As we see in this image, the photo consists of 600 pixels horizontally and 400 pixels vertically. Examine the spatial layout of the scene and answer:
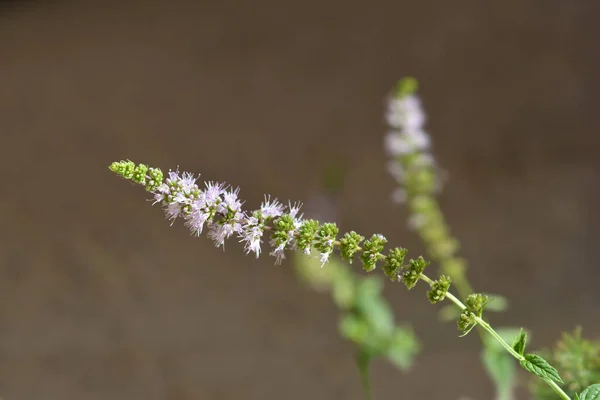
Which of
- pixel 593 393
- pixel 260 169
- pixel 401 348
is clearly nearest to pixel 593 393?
pixel 593 393

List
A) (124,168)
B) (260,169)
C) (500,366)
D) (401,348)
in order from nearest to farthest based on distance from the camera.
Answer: (124,168) < (500,366) < (401,348) < (260,169)

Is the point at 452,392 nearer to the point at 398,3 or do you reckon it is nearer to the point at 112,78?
the point at 398,3

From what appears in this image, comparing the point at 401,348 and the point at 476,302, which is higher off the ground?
the point at 401,348

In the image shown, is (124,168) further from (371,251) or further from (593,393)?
(593,393)

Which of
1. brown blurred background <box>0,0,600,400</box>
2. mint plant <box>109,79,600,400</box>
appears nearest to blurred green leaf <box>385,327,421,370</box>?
mint plant <box>109,79,600,400</box>

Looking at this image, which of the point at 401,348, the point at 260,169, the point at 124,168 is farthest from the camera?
the point at 260,169

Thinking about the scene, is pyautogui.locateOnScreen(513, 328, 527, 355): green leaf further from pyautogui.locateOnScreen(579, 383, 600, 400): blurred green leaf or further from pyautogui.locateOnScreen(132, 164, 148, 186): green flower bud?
pyautogui.locateOnScreen(132, 164, 148, 186): green flower bud
